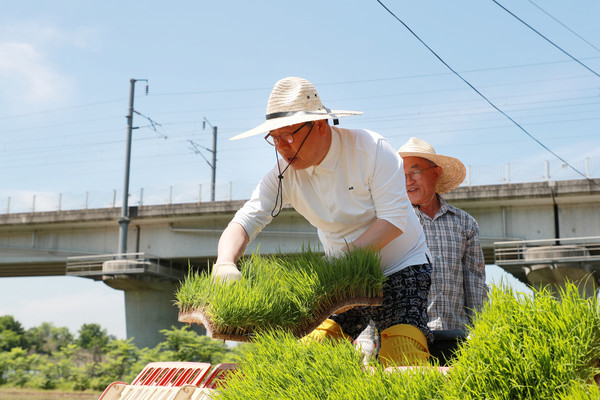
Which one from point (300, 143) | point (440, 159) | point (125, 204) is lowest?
point (300, 143)

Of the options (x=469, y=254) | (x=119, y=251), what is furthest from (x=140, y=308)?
(x=469, y=254)

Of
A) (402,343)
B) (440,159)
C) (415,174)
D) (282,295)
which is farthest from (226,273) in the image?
(440,159)

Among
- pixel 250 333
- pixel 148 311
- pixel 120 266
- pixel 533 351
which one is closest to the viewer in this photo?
pixel 533 351

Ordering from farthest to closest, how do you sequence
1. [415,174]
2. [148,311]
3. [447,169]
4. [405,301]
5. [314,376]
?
[148,311] → [447,169] → [415,174] → [405,301] → [314,376]

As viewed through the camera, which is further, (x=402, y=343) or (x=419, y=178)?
(x=419, y=178)

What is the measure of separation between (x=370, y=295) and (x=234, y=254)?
52 centimetres

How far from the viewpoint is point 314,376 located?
5.02 ft

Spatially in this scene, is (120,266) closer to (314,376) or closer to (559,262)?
(559,262)

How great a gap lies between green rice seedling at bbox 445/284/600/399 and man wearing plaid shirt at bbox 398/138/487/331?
2.95 metres

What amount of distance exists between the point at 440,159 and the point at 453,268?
0.79 m

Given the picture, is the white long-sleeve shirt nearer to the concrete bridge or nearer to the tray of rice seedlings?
the tray of rice seedlings

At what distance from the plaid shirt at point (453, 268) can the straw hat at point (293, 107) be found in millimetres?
2289

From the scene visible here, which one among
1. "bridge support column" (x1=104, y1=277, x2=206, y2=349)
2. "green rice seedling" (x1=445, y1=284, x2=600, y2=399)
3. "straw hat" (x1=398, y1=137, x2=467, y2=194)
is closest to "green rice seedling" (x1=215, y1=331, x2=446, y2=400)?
"green rice seedling" (x1=445, y1=284, x2=600, y2=399)

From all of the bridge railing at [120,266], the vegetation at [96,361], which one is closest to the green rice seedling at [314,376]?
the vegetation at [96,361]
